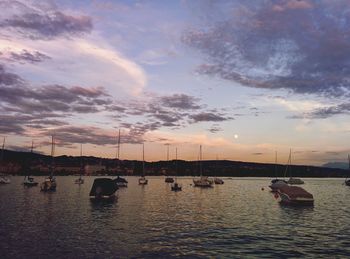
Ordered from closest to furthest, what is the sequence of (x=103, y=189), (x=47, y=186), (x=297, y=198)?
(x=297, y=198), (x=103, y=189), (x=47, y=186)

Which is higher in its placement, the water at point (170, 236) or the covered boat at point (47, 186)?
the covered boat at point (47, 186)

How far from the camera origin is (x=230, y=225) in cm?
4903

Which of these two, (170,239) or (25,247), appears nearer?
(25,247)

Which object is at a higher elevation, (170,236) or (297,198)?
(297,198)

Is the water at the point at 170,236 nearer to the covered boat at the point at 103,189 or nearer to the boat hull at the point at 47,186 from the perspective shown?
the covered boat at the point at 103,189

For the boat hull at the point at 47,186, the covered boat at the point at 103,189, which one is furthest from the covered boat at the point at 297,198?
the boat hull at the point at 47,186

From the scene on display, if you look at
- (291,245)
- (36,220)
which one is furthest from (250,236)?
(36,220)

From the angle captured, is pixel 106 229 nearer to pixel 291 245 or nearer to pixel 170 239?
pixel 170 239

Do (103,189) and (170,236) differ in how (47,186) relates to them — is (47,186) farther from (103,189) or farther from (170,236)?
(170,236)

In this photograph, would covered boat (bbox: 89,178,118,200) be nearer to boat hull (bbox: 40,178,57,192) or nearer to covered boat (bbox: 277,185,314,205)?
covered boat (bbox: 277,185,314,205)

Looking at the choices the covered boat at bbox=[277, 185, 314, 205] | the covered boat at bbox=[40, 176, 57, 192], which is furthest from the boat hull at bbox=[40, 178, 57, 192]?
the covered boat at bbox=[277, 185, 314, 205]

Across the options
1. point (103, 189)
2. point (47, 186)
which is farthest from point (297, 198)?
point (47, 186)

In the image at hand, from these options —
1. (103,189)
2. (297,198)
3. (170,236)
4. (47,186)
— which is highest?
(103,189)

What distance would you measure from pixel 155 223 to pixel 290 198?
3812cm
